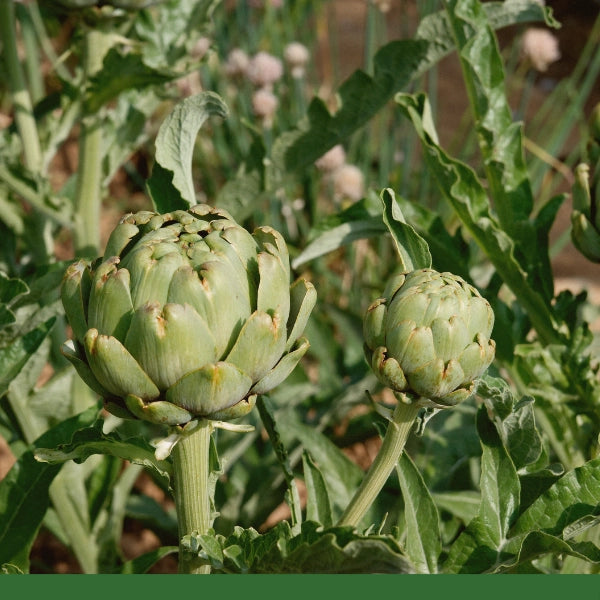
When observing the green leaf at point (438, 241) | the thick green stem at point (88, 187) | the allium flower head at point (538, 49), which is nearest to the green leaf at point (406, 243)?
the green leaf at point (438, 241)

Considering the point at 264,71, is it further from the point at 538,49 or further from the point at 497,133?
the point at 497,133

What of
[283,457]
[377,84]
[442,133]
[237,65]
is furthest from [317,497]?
[442,133]

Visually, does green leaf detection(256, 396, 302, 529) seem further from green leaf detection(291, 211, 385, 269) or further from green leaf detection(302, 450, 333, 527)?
green leaf detection(291, 211, 385, 269)

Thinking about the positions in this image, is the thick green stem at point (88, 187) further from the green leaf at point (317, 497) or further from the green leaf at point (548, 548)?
the green leaf at point (548, 548)

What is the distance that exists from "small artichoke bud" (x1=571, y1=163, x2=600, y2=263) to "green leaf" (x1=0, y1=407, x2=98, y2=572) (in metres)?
0.41

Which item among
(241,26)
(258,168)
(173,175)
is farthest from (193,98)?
(241,26)

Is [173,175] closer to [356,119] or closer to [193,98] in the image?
[193,98]

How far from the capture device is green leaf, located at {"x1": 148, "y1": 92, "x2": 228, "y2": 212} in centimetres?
62

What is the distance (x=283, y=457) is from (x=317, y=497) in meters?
0.04

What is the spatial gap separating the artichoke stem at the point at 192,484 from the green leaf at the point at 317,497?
0.28ft

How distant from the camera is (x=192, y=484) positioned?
514mm

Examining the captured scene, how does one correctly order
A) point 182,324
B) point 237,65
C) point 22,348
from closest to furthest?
1. point 182,324
2. point 22,348
3. point 237,65

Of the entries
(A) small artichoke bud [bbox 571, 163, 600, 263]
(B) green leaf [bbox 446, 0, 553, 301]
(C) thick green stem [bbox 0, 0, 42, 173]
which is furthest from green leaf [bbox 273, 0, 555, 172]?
(C) thick green stem [bbox 0, 0, 42, 173]

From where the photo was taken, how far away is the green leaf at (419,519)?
0.56 meters
